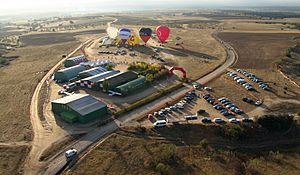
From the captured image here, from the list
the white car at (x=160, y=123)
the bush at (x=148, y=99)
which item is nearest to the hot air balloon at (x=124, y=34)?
the bush at (x=148, y=99)

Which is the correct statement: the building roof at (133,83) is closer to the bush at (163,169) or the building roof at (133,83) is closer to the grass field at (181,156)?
the grass field at (181,156)

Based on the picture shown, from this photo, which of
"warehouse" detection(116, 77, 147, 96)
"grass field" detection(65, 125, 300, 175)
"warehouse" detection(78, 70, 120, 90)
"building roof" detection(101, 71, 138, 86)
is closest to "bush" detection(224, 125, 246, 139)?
"grass field" detection(65, 125, 300, 175)

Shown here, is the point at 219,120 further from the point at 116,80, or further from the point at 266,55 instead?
the point at 266,55

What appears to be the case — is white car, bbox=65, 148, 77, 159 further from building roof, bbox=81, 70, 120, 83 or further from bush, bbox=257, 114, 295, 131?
bush, bbox=257, 114, 295, 131

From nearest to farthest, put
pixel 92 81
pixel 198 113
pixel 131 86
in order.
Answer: pixel 198 113
pixel 131 86
pixel 92 81

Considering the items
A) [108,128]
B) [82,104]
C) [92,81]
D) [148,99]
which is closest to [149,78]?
[148,99]

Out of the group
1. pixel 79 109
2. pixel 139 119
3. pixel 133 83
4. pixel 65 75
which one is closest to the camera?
pixel 79 109
